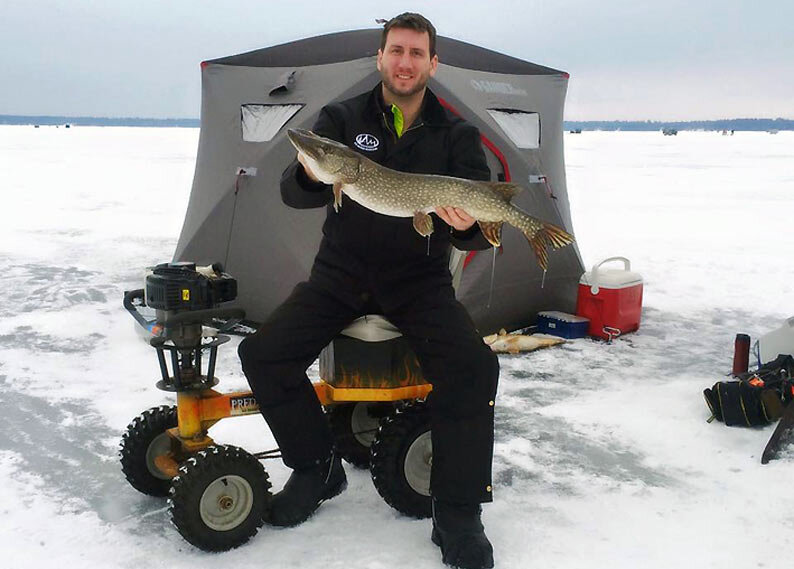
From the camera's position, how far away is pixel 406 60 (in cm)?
320

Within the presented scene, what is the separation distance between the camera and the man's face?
3188mm

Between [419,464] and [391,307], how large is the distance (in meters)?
0.72

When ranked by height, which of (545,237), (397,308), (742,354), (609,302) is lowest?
(742,354)

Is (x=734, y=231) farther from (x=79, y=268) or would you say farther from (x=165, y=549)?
(x=165, y=549)

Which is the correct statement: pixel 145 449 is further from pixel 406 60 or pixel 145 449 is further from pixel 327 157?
pixel 406 60

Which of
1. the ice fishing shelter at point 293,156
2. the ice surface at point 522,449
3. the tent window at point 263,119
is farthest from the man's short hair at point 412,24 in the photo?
the tent window at point 263,119

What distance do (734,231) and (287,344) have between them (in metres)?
11.8

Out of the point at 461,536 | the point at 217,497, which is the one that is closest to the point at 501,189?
the point at 461,536

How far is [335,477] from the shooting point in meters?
3.36

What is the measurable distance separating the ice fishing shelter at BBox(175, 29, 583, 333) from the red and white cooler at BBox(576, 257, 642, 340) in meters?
0.41

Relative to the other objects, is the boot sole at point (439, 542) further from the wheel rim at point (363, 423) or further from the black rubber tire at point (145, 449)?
the black rubber tire at point (145, 449)

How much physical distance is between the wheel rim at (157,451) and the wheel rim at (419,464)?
1.10 meters

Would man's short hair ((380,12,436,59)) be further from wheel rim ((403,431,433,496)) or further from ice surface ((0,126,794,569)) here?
ice surface ((0,126,794,569))

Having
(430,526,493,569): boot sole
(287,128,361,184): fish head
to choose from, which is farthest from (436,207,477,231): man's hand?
(430,526,493,569): boot sole
